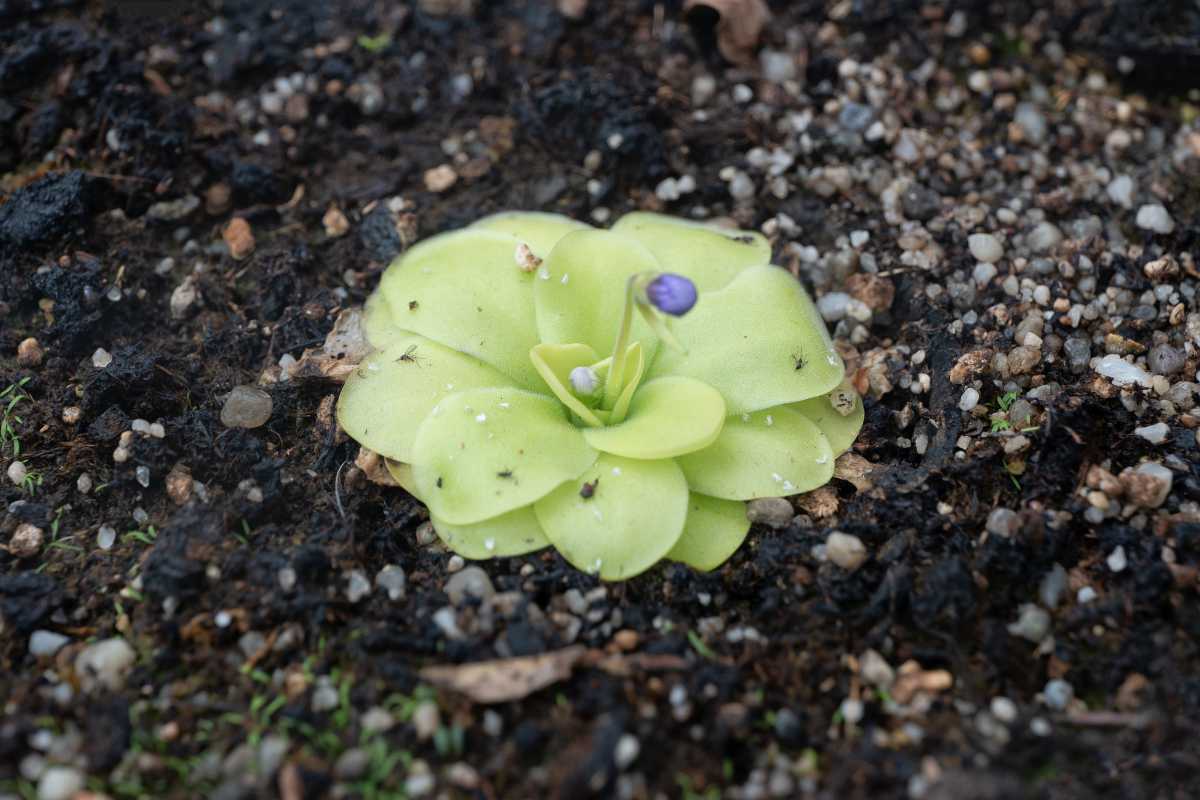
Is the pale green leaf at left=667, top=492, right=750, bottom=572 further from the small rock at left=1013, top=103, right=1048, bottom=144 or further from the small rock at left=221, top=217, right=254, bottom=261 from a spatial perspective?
the small rock at left=1013, top=103, right=1048, bottom=144

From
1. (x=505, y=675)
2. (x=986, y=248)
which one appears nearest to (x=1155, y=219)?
(x=986, y=248)

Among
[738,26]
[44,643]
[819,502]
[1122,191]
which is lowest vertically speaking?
[819,502]

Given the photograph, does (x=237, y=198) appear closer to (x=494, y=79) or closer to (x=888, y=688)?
(x=494, y=79)

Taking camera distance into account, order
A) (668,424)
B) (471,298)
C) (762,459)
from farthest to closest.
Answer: (471,298) → (762,459) → (668,424)

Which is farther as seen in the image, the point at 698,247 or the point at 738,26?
the point at 738,26

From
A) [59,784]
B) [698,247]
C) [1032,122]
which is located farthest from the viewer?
[1032,122]

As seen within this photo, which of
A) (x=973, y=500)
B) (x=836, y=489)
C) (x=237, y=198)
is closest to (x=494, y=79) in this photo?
(x=237, y=198)

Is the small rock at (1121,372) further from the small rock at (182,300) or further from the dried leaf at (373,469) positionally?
the small rock at (182,300)

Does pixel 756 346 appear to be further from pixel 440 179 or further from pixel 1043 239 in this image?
pixel 440 179

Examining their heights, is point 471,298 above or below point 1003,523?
above
